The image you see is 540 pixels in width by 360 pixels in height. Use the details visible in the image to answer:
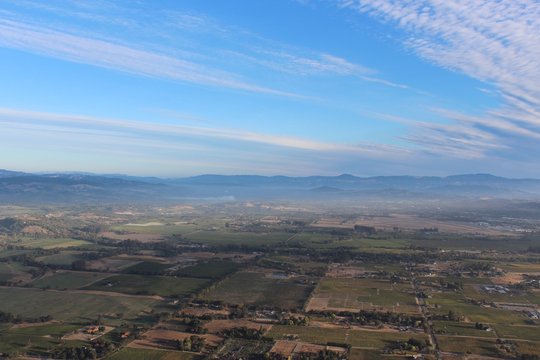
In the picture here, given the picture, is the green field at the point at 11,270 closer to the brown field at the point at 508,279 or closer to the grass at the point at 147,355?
the grass at the point at 147,355

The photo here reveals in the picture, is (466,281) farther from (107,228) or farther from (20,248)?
(107,228)

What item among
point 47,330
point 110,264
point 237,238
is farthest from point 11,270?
point 237,238

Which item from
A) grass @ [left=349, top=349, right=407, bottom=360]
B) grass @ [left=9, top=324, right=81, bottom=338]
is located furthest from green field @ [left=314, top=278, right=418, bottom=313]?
grass @ [left=9, top=324, right=81, bottom=338]

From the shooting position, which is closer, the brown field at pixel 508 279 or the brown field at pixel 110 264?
the brown field at pixel 508 279

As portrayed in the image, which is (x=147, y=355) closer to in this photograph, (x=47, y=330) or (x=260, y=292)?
(x=47, y=330)

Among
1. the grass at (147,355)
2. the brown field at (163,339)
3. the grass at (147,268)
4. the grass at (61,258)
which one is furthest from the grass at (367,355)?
the grass at (61,258)

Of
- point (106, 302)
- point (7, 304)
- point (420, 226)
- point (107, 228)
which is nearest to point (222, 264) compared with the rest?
point (106, 302)
